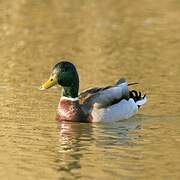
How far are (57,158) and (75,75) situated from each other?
11.1 ft

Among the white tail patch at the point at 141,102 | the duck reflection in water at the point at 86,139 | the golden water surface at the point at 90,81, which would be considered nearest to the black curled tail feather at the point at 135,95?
the white tail patch at the point at 141,102

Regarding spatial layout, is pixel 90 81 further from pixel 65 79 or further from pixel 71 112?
pixel 71 112

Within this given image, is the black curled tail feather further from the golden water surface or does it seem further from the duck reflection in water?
the duck reflection in water

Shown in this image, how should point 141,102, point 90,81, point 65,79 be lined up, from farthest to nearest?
point 90,81 → point 141,102 → point 65,79

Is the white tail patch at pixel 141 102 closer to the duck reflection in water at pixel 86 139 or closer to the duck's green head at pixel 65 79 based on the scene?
the duck reflection in water at pixel 86 139

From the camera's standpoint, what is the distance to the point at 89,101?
47.4 ft

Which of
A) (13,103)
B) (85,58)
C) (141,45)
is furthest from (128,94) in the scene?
(141,45)

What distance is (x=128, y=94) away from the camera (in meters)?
15.0

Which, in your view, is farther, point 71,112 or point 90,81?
point 90,81

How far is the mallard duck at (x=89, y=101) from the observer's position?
14.4 m

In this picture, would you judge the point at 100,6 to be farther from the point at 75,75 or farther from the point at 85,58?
the point at 75,75

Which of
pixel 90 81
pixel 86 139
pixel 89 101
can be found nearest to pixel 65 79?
pixel 89 101

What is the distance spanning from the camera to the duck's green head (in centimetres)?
1465

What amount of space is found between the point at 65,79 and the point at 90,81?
2.65 metres
